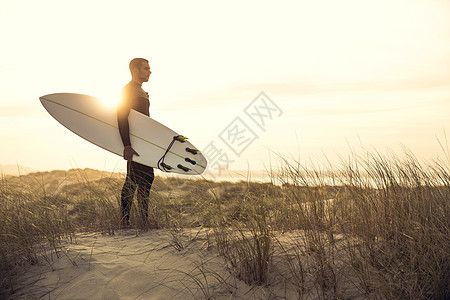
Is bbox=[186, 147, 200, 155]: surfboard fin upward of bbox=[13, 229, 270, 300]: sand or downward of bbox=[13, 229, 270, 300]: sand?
upward

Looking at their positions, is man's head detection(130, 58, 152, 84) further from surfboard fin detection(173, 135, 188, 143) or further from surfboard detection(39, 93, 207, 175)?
surfboard fin detection(173, 135, 188, 143)

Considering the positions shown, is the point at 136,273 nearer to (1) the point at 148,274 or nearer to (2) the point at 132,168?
(1) the point at 148,274

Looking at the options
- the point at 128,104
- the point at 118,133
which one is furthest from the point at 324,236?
the point at 118,133

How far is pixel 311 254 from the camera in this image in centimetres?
266

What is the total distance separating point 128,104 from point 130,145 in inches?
19.4

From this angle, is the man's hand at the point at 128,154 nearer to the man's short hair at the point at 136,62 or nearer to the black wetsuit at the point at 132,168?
the black wetsuit at the point at 132,168

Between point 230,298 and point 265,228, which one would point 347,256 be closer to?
point 265,228

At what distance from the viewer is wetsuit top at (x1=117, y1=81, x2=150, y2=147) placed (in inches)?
169

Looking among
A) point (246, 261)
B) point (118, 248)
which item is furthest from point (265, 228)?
point (118, 248)

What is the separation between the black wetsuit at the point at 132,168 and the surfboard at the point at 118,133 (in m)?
0.39

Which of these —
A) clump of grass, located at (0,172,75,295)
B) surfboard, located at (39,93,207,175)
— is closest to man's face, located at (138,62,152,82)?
surfboard, located at (39,93,207,175)

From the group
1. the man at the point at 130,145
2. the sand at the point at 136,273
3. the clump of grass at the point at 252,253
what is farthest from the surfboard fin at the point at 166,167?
the clump of grass at the point at 252,253

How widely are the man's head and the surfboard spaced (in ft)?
1.86

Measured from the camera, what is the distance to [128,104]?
4.33 meters
